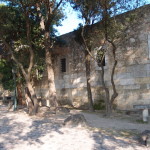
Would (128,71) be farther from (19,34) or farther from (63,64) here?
(19,34)

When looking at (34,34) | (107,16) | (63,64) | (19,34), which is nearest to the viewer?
(107,16)

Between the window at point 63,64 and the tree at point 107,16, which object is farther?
the window at point 63,64

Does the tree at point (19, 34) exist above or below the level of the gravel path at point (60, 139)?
above

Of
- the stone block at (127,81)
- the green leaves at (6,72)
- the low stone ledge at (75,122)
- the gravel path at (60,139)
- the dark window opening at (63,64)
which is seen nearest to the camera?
the gravel path at (60,139)

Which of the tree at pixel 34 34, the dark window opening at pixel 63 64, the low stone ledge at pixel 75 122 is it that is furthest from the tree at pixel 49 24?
the dark window opening at pixel 63 64

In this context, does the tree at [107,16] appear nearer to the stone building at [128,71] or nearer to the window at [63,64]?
the stone building at [128,71]

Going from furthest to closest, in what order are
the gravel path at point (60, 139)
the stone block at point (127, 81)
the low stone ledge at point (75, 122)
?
1. the stone block at point (127, 81)
2. the low stone ledge at point (75, 122)
3. the gravel path at point (60, 139)

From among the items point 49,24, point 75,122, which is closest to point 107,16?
point 49,24

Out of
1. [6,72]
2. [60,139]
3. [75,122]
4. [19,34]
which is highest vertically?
[19,34]

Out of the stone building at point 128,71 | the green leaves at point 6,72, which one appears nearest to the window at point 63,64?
the stone building at point 128,71

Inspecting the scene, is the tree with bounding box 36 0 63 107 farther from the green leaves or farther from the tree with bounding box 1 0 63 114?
the green leaves

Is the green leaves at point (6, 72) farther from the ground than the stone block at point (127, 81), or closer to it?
farther from the ground

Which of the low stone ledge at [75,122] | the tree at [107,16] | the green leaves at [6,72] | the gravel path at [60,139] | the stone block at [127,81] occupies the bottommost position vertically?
the gravel path at [60,139]

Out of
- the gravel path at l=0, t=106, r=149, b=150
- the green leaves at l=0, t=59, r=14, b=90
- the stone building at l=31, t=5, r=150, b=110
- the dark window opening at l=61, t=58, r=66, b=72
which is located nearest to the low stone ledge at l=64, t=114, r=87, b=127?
the gravel path at l=0, t=106, r=149, b=150
